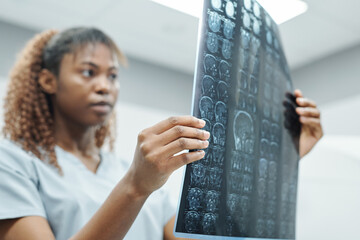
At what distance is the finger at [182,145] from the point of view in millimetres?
456

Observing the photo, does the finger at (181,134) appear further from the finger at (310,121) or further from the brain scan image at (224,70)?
the finger at (310,121)

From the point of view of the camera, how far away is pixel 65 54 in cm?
96

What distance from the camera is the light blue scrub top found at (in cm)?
68

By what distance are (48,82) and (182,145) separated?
0.68m

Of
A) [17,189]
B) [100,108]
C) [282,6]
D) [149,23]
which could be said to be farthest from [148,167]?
[149,23]

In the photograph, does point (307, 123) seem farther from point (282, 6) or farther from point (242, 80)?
point (282, 6)

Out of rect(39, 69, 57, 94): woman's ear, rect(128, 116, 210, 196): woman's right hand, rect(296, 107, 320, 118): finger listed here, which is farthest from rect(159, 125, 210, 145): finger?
rect(39, 69, 57, 94): woman's ear

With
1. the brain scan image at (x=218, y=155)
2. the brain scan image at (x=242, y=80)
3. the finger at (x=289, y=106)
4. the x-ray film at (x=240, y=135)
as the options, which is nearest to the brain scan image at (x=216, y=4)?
the x-ray film at (x=240, y=135)

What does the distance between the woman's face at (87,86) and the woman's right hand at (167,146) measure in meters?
0.45

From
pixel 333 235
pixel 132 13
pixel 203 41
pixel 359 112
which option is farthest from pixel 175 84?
pixel 203 41

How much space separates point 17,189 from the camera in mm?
682

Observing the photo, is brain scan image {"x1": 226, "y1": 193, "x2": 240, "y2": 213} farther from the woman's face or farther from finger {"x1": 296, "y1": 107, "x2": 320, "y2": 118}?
the woman's face

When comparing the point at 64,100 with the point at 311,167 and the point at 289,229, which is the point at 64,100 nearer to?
the point at 289,229

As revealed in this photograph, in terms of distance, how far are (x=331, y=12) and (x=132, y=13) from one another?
47.3 inches
